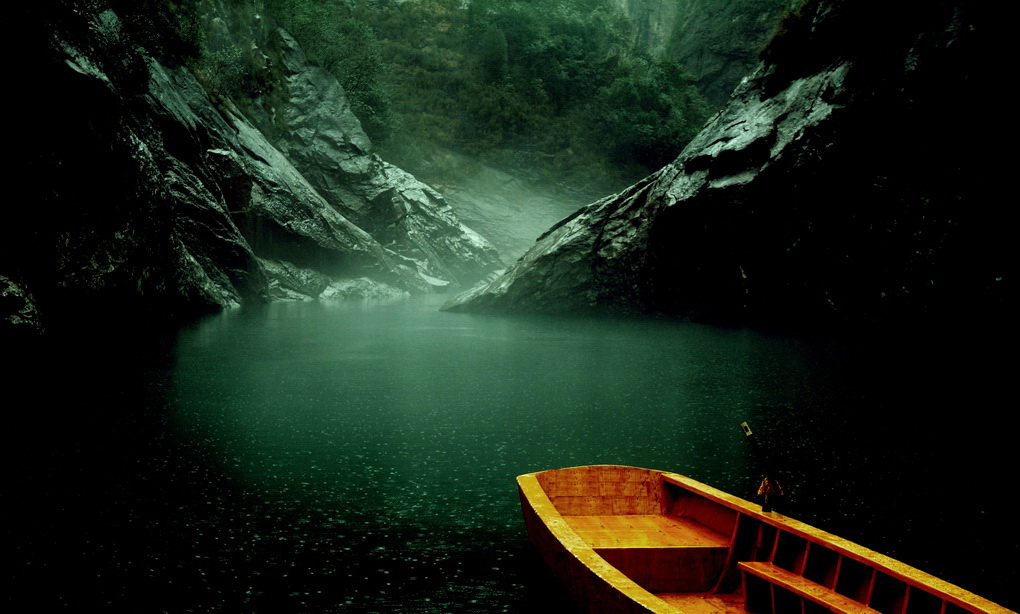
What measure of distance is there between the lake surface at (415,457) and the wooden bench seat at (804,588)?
5.50ft

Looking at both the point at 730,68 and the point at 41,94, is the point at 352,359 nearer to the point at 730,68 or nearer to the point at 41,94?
the point at 41,94

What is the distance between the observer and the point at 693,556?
620cm

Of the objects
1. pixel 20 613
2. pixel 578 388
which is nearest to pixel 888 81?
pixel 578 388

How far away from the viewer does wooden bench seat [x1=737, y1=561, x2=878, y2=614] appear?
491 centimetres

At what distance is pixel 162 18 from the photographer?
3475 cm

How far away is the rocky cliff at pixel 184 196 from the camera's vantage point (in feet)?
63.3

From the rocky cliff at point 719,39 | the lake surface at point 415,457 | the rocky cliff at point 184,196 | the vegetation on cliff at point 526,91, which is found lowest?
the lake surface at point 415,457

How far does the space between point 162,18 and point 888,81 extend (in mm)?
32555

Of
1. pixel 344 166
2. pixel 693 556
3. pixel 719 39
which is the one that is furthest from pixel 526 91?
pixel 693 556

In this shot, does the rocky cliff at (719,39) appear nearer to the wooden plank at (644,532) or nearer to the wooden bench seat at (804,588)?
the wooden plank at (644,532)

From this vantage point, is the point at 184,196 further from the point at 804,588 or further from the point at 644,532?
the point at 804,588

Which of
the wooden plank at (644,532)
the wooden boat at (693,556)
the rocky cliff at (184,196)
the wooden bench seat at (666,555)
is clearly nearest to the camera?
the wooden boat at (693,556)

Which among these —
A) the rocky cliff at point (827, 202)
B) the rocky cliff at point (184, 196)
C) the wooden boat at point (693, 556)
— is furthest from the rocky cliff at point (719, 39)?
the wooden boat at point (693, 556)

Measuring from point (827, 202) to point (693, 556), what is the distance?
70.4 feet
